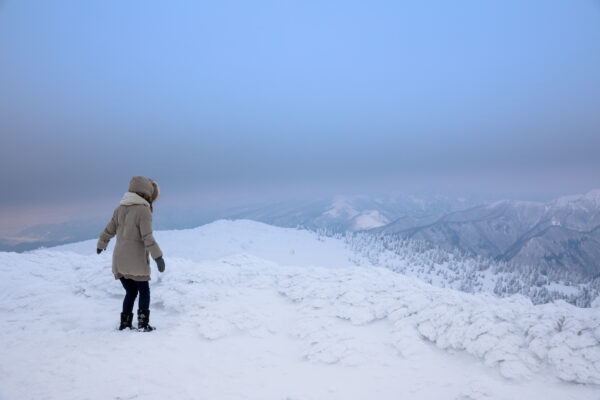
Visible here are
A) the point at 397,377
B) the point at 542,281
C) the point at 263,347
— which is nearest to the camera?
the point at 397,377

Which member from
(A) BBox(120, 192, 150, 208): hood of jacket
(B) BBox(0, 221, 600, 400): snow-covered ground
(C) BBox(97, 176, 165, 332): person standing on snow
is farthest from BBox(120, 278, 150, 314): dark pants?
(A) BBox(120, 192, 150, 208): hood of jacket

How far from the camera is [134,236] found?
5.48 m

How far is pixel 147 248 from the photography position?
5.37 meters

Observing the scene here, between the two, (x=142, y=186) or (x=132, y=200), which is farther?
(x=142, y=186)

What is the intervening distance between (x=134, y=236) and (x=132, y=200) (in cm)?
74

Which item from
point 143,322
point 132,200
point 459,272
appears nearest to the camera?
point 132,200

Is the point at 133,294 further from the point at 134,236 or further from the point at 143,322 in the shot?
the point at 134,236

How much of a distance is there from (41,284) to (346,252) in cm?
3510

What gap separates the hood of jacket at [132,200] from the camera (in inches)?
214

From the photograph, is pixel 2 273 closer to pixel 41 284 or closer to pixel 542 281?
pixel 41 284

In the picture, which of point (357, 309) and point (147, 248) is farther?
point (357, 309)

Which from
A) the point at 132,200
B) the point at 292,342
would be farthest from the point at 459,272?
the point at 132,200

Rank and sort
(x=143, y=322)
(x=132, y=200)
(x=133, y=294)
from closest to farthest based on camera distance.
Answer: (x=132, y=200), (x=143, y=322), (x=133, y=294)

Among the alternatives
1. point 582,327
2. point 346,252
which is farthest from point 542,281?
point 582,327
